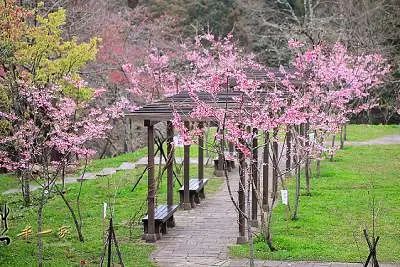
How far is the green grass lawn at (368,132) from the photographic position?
1002 inches

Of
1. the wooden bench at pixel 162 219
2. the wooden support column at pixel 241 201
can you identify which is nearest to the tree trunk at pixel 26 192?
the wooden bench at pixel 162 219

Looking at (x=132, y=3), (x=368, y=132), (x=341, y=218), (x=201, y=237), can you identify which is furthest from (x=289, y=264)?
(x=132, y=3)

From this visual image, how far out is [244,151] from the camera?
32.5ft

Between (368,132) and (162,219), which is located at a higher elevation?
(368,132)

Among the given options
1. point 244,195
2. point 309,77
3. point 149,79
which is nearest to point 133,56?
point 149,79

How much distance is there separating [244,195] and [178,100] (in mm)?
2774

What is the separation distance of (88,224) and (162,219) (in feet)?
6.60

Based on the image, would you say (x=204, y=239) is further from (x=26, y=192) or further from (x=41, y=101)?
(x=26, y=192)

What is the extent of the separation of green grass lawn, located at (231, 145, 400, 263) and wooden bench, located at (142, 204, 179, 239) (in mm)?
1579

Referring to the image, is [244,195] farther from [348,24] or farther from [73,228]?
[348,24]

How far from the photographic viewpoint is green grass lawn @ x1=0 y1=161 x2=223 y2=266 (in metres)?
10.6

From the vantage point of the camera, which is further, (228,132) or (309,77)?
(309,77)

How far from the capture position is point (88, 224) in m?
13.0

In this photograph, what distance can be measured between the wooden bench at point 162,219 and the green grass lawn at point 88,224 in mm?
380
